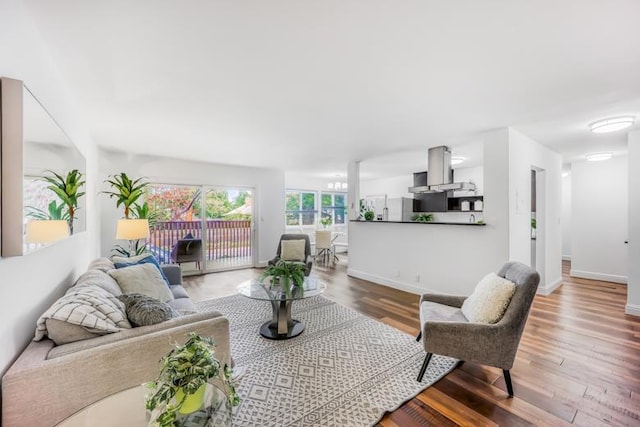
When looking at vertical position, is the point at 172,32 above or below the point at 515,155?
above

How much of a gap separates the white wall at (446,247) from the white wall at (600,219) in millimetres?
3442

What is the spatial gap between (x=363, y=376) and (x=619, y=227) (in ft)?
19.3

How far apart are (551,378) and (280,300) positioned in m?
2.31

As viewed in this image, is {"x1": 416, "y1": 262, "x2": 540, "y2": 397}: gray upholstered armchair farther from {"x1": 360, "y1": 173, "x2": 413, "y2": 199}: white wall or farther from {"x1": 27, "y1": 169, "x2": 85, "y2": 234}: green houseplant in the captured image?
{"x1": 360, "y1": 173, "x2": 413, "y2": 199}: white wall

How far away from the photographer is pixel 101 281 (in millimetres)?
2023

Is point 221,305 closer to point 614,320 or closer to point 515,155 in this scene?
point 515,155

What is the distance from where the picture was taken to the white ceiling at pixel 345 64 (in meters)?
1.44

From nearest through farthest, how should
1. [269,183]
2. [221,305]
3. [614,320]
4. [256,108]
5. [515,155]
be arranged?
1. [256,108]
2. [614,320]
3. [515,155]
4. [221,305]
5. [269,183]

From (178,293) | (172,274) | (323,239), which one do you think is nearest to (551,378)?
(178,293)

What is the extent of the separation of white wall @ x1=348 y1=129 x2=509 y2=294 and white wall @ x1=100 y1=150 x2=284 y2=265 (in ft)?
7.87

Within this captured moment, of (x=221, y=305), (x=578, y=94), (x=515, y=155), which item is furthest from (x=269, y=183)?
(x=578, y=94)

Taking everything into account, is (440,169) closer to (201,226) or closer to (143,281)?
(143,281)

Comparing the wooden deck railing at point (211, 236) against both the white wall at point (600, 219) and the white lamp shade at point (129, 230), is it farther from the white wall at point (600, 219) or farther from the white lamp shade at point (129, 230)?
the white wall at point (600, 219)

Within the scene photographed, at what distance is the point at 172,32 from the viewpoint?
1591mm
